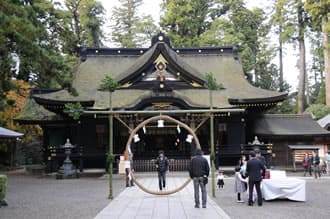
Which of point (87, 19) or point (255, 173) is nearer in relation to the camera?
point (255, 173)

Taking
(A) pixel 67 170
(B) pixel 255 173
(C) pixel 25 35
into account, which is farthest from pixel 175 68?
(B) pixel 255 173

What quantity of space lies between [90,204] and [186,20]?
30.7 m

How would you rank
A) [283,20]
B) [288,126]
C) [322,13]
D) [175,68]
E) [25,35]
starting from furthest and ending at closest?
[283,20], [322,13], [288,126], [175,68], [25,35]

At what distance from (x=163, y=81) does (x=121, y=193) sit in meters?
9.90

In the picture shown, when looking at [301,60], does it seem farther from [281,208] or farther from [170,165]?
[281,208]

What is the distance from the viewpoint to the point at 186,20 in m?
39.5

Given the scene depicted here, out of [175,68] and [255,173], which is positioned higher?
[175,68]

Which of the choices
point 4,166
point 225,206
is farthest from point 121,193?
point 4,166

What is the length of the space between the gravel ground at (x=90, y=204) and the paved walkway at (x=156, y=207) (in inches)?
13.2

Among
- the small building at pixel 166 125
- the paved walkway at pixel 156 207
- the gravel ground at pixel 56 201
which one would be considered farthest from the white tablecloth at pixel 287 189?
the small building at pixel 166 125

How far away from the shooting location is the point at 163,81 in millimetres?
22531

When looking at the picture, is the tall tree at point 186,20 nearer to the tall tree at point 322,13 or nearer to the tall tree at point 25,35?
the tall tree at point 322,13

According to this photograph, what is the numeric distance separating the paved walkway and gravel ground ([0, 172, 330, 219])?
0.34m

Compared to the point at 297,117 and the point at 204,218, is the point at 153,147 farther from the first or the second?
the point at 204,218
